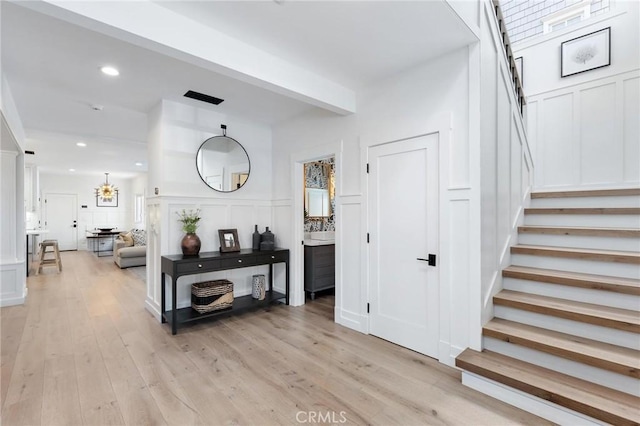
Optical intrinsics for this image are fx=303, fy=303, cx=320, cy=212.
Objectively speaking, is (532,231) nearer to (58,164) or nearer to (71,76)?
(71,76)

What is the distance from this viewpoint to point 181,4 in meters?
1.99

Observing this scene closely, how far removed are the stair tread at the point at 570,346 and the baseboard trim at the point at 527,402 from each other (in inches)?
12.4

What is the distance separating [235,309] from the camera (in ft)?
12.1

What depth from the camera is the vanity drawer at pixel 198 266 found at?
3.28 meters

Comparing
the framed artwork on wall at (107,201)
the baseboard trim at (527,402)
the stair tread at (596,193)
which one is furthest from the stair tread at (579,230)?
the framed artwork on wall at (107,201)

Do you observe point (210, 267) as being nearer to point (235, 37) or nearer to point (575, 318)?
point (235, 37)

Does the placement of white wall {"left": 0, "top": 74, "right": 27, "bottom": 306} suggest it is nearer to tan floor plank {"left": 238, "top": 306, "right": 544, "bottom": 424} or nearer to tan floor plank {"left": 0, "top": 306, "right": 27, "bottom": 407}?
tan floor plank {"left": 0, "top": 306, "right": 27, "bottom": 407}

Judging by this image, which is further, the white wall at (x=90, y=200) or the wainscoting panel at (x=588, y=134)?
the white wall at (x=90, y=200)

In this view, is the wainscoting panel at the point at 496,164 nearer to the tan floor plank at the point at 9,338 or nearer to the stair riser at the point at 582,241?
the stair riser at the point at 582,241

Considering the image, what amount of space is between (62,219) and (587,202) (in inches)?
538

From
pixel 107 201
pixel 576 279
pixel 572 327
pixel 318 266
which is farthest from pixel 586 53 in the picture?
pixel 107 201

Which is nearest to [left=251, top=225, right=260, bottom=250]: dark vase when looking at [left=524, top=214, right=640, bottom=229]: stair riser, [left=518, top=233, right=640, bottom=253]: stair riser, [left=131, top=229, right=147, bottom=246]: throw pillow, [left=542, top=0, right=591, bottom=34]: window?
[left=518, top=233, right=640, bottom=253]: stair riser

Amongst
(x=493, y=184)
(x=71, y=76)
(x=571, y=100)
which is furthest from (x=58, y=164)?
(x=571, y=100)

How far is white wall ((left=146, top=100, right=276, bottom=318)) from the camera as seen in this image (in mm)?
3658
